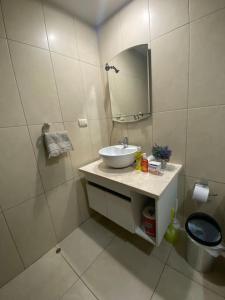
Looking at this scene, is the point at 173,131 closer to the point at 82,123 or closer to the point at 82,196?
the point at 82,123

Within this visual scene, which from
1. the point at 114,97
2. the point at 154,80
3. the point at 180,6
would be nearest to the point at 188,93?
the point at 154,80

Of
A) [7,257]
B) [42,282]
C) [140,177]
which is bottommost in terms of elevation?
[42,282]

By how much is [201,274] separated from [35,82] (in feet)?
6.57

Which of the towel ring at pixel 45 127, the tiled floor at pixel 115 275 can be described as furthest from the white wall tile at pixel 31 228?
the towel ring at pixel 45 127

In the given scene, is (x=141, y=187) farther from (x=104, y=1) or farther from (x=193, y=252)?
(x=104, y=1)

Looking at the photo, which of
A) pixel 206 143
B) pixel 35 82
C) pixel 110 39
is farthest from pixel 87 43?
pixel 206 143

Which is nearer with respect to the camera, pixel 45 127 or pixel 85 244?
pixel 45 127

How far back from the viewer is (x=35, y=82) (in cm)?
108

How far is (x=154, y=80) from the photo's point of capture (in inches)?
47.0

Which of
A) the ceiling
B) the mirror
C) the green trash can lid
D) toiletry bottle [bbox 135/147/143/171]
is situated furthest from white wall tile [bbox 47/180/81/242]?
the ceiling

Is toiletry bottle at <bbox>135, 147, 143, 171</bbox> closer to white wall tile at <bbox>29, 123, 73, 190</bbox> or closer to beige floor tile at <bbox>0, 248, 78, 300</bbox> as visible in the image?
white wall tile at <bbox>29, 123, 73, 190</bbox>

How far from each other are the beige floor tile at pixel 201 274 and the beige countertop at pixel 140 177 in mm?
738

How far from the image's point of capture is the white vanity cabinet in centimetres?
93

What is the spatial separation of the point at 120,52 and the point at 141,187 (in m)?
1.32
